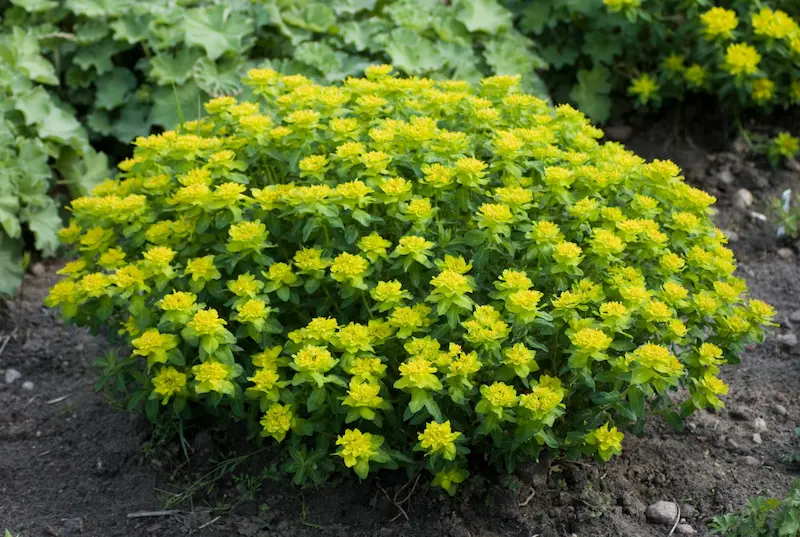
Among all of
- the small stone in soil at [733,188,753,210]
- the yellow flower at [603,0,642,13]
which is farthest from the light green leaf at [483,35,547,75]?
the small stone in soil at [733,188,753,210]

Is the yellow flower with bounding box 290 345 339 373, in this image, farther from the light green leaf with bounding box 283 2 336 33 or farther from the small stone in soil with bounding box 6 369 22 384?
the light green leaf with bounding box 283 2 336 33

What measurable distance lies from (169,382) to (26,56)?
233 cm

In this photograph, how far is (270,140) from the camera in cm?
313

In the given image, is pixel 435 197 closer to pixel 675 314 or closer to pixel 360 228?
pixel 360 228

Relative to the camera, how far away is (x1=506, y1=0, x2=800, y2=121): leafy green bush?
15.2 feet

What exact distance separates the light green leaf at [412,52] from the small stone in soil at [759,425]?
2274 millimetres

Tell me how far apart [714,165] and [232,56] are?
247 cm

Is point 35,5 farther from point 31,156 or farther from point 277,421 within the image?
point 277,421

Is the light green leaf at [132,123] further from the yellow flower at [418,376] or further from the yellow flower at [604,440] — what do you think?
the yellow flower at [604,440]

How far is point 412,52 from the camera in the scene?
4723 mm

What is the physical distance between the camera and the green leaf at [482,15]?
498cm

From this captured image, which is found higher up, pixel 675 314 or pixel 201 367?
pixel 675 314

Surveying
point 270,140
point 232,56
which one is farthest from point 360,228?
point 232,56

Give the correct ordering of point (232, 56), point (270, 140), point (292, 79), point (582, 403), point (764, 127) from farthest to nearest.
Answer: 1. point (764, 127)
2. point (232, 56)
3. point (292, 79)
4. point (270, 140)
5. point (582, 403)
